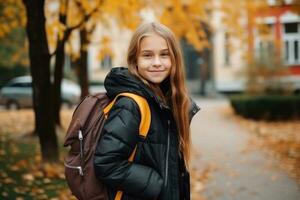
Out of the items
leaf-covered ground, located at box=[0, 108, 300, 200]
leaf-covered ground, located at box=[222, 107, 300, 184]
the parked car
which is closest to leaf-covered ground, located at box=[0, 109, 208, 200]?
leaf-covered ground, located at box=[0, 108, 300, 200]

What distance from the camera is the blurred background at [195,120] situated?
24.4 feet

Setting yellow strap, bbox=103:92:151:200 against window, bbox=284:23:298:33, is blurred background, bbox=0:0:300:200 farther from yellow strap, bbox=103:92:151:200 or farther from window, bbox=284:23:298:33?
window, bbox=284:23:298:33

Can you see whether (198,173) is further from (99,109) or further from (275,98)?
(275,98)

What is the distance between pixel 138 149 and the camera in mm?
2557

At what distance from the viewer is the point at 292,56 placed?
101 ft

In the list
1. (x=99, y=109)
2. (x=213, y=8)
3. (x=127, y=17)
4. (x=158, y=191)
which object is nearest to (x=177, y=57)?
(x=99, y=109)

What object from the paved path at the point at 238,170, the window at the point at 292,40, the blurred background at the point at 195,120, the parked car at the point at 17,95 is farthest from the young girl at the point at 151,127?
the window at the point at 292,40

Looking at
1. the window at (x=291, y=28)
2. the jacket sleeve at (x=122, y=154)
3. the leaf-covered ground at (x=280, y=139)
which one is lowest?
the leaf-covered ground at (x=280, y=139)

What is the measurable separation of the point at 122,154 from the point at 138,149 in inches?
5.2

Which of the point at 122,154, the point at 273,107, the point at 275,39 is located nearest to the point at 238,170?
the point at 122,154

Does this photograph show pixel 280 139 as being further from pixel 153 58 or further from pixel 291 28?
pixel 291 28

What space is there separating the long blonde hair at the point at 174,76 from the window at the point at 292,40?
2940 centimetres

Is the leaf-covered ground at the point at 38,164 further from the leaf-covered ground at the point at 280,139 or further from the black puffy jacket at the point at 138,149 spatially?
the black puffy jacket at the point at 138,149

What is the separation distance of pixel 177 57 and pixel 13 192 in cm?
416
